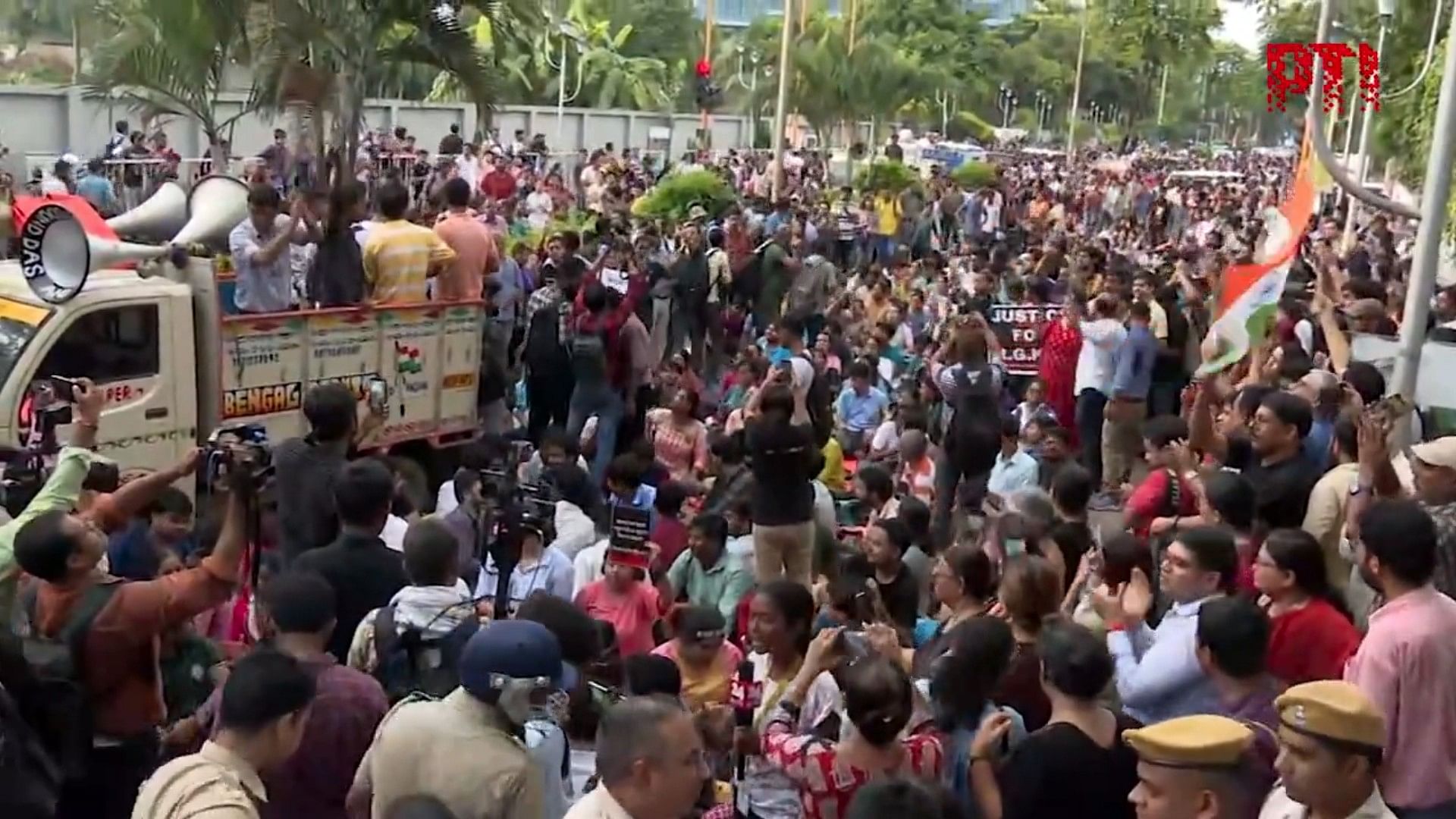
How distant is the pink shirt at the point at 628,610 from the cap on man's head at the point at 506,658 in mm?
2246

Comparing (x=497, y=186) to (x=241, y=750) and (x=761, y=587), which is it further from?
(x=241, y=750)

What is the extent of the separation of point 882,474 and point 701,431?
1285 mm

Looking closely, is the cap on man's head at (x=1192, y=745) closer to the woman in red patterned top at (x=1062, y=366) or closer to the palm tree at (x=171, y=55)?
the woman in red patterned top at (x=1062, y=366)

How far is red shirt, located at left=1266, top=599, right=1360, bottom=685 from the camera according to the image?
5.15 m

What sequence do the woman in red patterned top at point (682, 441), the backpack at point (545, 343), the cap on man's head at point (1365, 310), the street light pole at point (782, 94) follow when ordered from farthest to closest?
the street light pole at point (782, 94) → the backpack at point (545, 343) → the cap on man's head at point (1365, 310) → the woman in red patterned top at point (682, 441)

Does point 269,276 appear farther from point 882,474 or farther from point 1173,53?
point 1173,53

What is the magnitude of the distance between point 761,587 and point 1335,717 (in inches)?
89.7

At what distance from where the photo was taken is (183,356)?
9.05 meters

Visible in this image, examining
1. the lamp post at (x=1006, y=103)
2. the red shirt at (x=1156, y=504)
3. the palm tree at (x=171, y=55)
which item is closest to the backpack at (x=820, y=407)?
the red shirt at (x=1156, y=504)

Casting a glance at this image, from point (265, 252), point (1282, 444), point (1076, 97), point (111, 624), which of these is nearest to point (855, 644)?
point (111, 624)

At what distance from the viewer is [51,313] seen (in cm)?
853

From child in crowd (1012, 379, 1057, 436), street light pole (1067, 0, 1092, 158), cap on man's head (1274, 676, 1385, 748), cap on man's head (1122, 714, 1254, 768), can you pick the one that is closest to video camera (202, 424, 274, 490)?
cap on man's head (1122, 714, 1254, 768)

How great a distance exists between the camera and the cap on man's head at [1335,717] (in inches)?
144
